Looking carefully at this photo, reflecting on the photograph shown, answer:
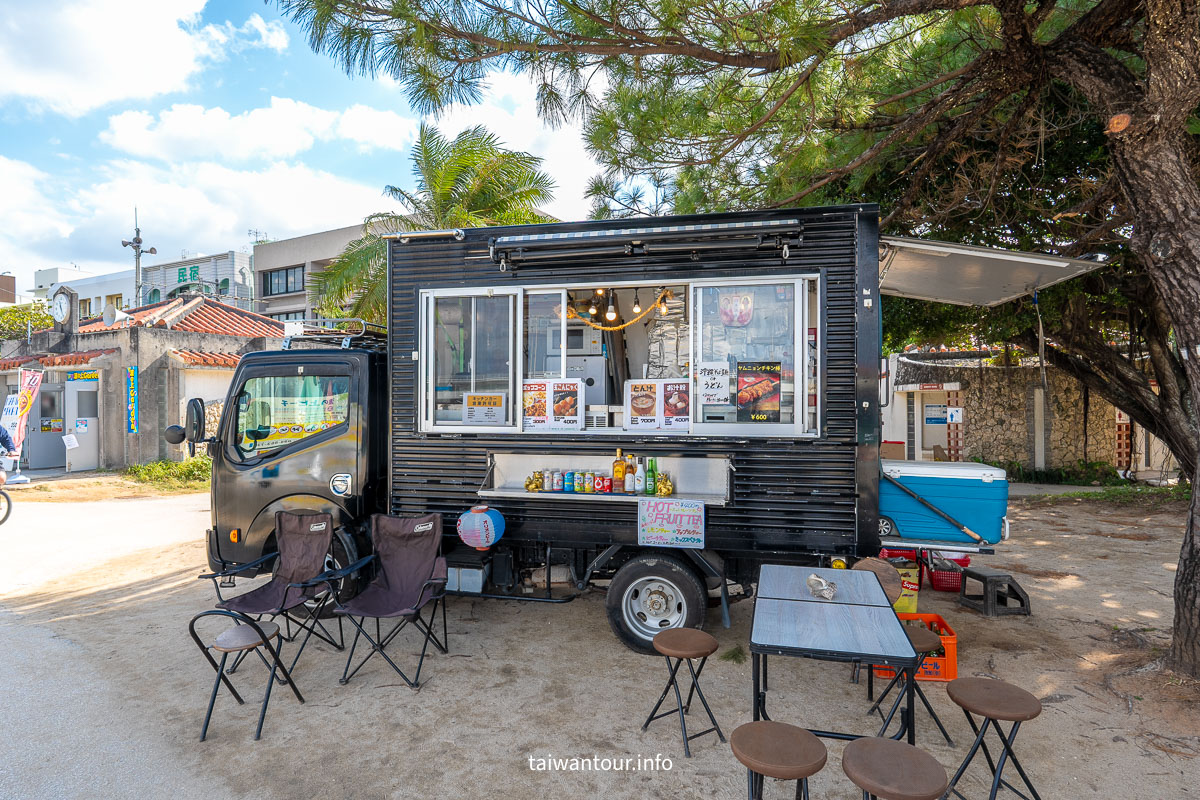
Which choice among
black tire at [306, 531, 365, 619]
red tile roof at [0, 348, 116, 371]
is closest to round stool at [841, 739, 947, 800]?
black tire at [306, 531, 365, 619]

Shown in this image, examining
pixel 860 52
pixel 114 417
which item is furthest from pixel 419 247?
pixel 114 417

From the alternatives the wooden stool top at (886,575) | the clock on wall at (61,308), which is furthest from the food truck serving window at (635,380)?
the clock on wall at (61,308)

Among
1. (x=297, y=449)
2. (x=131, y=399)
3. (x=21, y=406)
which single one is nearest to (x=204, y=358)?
(x=131, y=399)

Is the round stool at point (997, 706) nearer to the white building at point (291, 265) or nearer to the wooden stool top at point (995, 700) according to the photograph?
the wooden stool top at point (995, 700)

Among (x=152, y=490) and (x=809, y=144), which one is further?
(x=152, y=490)

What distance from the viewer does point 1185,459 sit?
9945mm

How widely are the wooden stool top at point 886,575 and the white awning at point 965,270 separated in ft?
6.77

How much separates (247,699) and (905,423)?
53.2 ft

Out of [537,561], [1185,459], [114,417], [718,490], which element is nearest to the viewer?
[718,490]

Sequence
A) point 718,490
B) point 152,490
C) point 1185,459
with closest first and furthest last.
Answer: point 718,490
point 1185,459
point 152,490

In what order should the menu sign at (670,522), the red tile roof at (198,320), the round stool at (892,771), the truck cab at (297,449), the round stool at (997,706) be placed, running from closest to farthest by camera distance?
the round stool at (892,771)
the round stool at (997,706)
the menu sign at (670,522)
the truck cab at (297,449)
the red tile roof at (198,320)

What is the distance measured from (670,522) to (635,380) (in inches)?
46.2

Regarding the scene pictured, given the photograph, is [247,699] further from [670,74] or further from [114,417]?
[114,417]

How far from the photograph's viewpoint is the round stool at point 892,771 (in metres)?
2.00
